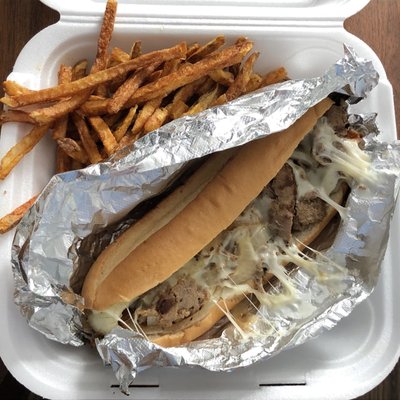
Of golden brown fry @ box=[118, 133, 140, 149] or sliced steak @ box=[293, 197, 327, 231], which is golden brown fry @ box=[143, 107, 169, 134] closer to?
golden brown fry @ box=[118, 133, 140, 149]

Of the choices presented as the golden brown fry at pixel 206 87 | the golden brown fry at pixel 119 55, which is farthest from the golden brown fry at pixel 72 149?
the golden brown fry at pixel 206 87

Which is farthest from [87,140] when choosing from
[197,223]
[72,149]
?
[197,223]

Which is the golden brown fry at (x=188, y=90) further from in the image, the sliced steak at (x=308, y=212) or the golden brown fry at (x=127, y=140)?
the sliced steak at (x=308, y=212)

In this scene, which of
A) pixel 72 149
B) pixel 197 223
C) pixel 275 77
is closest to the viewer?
pixel 197 223

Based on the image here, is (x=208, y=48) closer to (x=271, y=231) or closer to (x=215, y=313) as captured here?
(x=271, y=231)

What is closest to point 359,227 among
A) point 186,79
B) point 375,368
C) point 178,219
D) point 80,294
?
point 375,368

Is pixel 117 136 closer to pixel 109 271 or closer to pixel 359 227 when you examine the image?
pixel 109 271

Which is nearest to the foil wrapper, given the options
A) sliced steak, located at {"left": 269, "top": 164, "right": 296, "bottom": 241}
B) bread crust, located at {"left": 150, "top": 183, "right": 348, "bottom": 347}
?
bread crust, located at {"left": 150, "top": 183, "right": 348, "bottom": 347}
